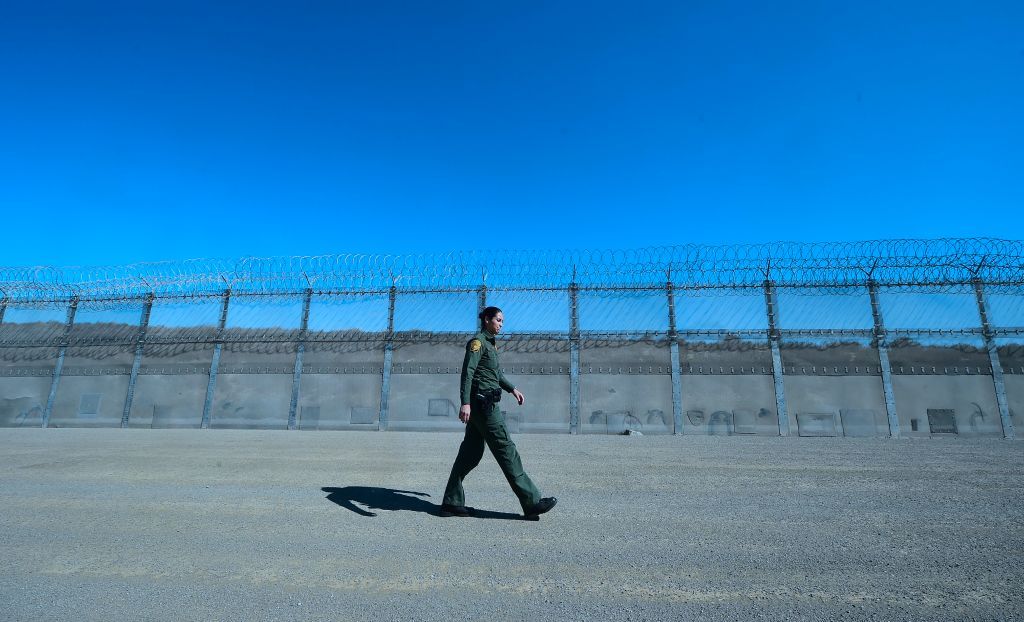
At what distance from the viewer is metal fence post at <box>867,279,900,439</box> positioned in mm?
10852

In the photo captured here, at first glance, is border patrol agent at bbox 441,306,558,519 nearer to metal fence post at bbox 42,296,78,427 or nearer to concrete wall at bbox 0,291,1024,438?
concrete wall at bbox 0,291,1024,438

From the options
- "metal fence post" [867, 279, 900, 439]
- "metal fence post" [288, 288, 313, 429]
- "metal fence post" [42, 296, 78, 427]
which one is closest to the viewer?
"metal fence post" [867, 279, 900, 439]

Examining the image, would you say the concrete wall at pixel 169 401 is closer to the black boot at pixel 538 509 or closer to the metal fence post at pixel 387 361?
the metal fence post at pixel 387 361

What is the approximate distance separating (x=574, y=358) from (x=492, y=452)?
27.0 ft

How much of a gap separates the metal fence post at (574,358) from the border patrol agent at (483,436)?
7.52 metres

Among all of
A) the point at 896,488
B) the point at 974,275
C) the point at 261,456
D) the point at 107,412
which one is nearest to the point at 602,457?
the point at 896,488

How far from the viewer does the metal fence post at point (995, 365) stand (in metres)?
10.6

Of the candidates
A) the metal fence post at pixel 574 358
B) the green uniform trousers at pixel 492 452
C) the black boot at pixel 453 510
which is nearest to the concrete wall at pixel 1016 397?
the metal fence post at pixel 574 358

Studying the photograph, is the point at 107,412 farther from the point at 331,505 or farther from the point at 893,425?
the point at 893,425

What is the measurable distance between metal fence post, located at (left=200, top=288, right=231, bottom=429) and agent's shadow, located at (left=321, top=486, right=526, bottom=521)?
9.43 meters

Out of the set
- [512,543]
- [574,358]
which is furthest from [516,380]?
[512,543]

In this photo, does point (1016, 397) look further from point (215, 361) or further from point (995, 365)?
point (215, 361)

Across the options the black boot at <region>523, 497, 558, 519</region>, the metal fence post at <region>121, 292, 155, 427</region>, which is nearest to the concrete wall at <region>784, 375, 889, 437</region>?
the black boot at <region>523, 497, 558, 519</region>

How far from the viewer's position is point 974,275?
1120 centimetres
